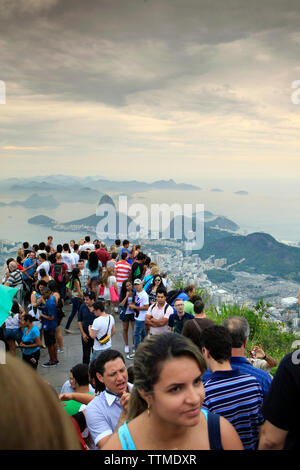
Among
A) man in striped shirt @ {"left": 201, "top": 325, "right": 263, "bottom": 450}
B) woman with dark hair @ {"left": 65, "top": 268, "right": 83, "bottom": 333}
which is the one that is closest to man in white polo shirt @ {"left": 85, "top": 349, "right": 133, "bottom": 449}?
man in striped shirt @ {"left": 201, "top": 325, "right": 263, "bottom": 450}

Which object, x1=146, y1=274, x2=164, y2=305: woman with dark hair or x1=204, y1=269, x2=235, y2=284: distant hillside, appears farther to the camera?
x1=204, y1=269, x2=235, y2=284: distant hillside

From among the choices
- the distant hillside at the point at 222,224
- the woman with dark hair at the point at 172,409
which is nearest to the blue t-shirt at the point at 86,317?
the woman with dark hair at the point at 172,409

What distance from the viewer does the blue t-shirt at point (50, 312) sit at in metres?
7.04

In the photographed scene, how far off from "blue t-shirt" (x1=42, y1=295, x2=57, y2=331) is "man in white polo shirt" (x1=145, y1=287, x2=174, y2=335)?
1.69 m

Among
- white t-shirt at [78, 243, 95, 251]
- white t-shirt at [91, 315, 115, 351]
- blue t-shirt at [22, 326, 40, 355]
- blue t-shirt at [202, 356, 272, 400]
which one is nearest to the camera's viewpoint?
blue t-shirt at [202, 356, 272, 400]

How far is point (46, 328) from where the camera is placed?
23.2ft

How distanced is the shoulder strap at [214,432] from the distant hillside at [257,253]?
2290cm

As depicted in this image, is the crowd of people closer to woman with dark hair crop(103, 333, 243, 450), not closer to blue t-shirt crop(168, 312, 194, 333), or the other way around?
woman with dark hair crop(103, 333, 243, 450)

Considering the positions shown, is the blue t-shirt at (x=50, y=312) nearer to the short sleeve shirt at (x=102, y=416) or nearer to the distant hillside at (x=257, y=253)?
the short sleeve shirt at (x=102, y=416)

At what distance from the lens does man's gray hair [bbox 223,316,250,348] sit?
3.06 metres

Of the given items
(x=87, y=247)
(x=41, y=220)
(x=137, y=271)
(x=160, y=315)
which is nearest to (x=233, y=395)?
(x=160, y=315)

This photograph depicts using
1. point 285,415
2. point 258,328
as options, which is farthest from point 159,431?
point 258,328
